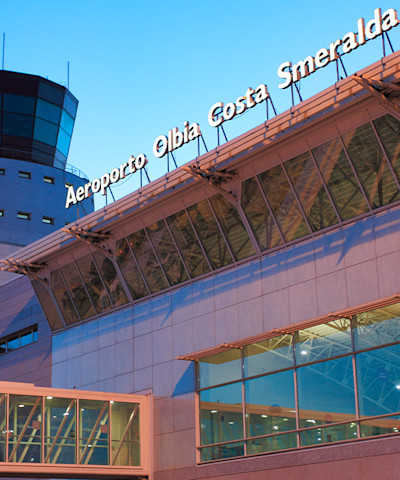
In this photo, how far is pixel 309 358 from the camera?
31844 millimetres

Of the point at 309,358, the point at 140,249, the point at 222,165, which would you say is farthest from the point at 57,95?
the point at 309,358

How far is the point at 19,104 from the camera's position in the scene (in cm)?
8025

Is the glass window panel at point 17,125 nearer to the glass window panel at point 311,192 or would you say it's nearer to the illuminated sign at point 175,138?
the illuminated sign at point 175,138

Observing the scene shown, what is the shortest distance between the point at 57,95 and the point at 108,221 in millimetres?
45849

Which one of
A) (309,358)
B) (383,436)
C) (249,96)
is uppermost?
(249,96)

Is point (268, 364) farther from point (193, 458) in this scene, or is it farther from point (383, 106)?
point (383, 106)

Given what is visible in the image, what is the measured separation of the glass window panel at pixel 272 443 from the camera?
104ft

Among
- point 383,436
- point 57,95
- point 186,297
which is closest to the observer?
point 383,436

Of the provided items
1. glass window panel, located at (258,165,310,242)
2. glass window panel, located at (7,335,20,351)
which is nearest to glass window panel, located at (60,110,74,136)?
glass window panel, located at (7,335,20,351)

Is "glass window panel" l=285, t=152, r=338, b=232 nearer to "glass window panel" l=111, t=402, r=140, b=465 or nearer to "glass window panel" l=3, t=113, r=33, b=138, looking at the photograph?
"glass window panel" l=111, t=402, r=140, b=465

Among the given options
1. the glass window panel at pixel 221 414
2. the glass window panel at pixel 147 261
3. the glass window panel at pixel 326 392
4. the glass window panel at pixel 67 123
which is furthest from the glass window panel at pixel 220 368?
the glass window panel at pixel 67 123

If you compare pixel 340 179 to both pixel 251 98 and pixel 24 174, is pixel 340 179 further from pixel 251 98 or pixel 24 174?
pixel 24 174

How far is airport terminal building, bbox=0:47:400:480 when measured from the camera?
2981cm

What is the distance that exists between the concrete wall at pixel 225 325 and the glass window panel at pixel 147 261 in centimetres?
75
